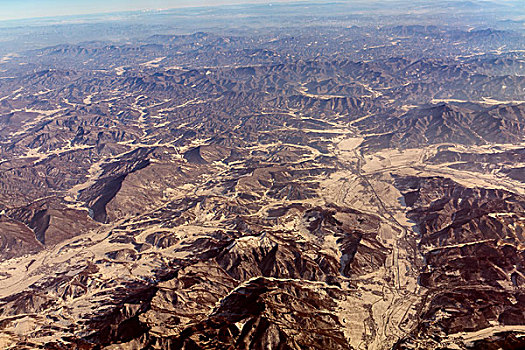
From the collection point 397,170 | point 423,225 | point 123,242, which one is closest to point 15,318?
point 123,242

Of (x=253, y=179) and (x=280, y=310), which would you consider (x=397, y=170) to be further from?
(x=280, y=310)

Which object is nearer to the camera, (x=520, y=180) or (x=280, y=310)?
(x=280, y=310)

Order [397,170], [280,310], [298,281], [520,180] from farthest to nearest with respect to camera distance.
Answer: [397,170] → [520,180] → [298,281] → [280,310]

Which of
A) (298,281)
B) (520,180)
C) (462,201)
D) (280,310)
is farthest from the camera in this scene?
(520,180)

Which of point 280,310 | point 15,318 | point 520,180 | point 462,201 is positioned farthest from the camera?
point 520,180

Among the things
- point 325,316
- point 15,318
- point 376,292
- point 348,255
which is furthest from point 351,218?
point 15,318

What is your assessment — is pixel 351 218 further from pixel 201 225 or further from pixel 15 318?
pixel 15 318

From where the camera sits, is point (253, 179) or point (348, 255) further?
point (253, 179)

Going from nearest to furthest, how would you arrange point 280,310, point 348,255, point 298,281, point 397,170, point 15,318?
1. point 280,310
2. point 15,318
3. point 298,281
4. point 348,255
5. point 397,170
